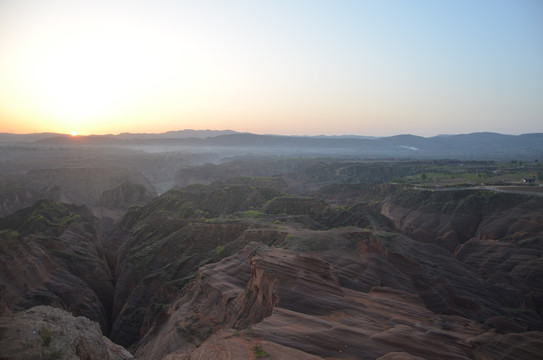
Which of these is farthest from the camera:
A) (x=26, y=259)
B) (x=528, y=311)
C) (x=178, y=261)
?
(x=178, y=261)

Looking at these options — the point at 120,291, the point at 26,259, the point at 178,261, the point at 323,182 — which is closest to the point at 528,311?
the point at 178,261

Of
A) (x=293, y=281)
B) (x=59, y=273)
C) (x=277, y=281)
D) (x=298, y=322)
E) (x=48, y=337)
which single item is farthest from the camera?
(x=59, y=273)

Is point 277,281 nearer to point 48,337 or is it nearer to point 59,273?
point 48,337

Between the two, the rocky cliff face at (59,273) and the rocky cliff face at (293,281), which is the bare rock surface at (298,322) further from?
the rocky cliff face at (59,273)

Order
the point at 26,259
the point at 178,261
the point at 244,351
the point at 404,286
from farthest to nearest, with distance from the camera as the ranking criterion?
the point at 178,261, the point at 26,259, the point at 404,286, the point at 244,351

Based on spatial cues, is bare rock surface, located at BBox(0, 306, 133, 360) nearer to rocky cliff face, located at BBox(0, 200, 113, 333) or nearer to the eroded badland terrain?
the eroded badland terrain

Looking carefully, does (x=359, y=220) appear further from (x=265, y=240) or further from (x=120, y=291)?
(x=120, y=291)

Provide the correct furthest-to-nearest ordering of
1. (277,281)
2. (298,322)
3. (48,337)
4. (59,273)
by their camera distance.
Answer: (59,273)
(277,281)
(298,322)
(48,337)

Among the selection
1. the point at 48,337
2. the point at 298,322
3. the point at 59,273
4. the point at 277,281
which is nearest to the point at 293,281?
the point at 277,281

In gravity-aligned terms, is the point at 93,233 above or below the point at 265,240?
below
